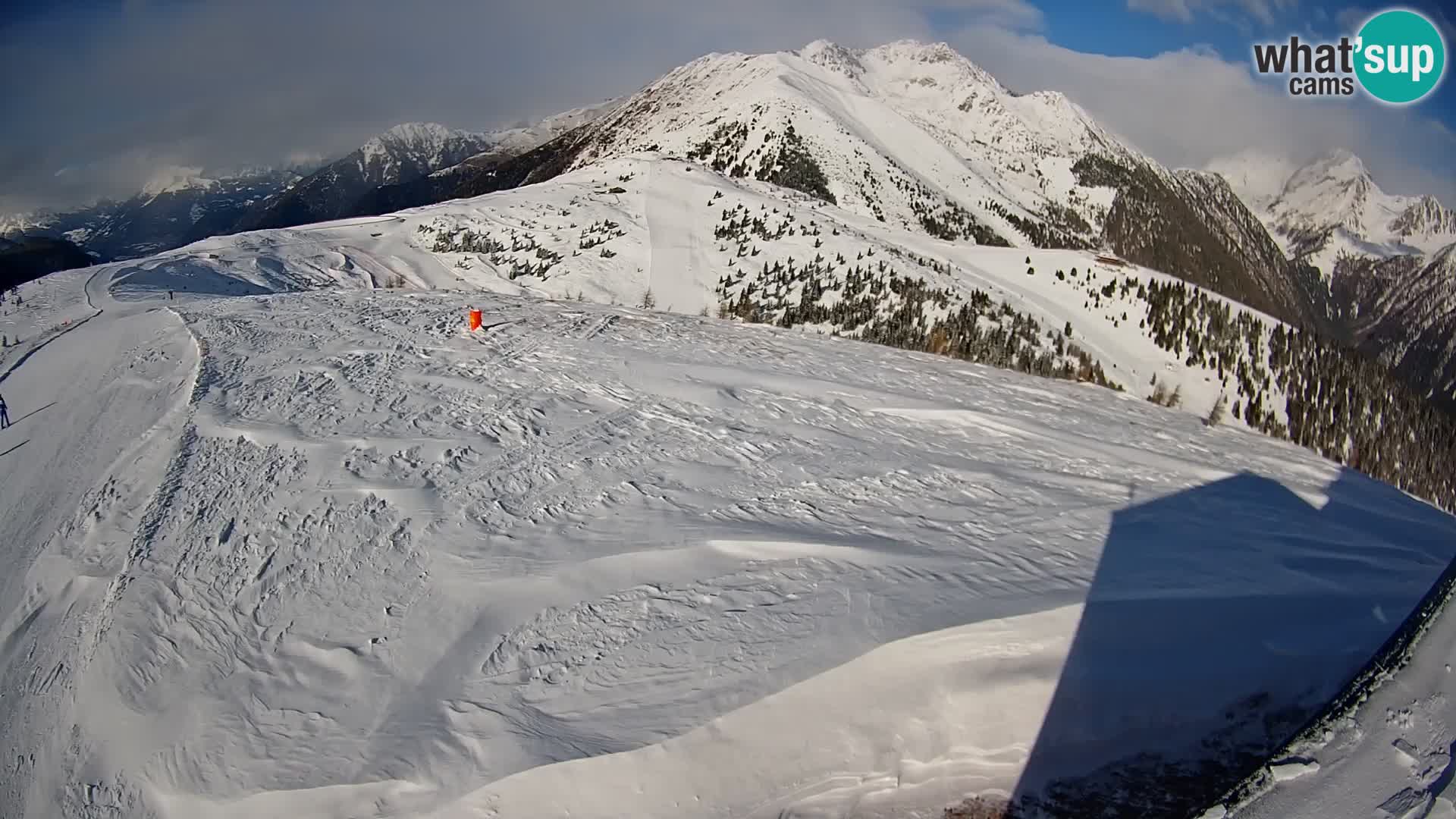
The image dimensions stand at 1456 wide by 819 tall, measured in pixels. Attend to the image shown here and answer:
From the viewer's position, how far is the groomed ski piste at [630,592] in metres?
5.01

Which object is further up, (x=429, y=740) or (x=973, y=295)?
(x=973, y=295)

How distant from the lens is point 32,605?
6.76m

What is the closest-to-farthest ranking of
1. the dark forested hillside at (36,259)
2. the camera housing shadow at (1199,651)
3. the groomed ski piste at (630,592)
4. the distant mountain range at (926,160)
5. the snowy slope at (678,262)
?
the groomed ski piste at (630,592) < the camera housing shadow at (1199,651) < the snowy slope at (678,262) < the distant mountain range at (926,160) < the dark forested hillside at (36,259)

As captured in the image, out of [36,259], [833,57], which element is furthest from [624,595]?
[833,57]

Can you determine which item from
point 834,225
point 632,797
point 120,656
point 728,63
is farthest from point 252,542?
point 728,63

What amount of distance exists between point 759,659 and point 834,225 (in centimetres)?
3051

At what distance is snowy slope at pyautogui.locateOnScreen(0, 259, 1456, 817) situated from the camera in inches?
198

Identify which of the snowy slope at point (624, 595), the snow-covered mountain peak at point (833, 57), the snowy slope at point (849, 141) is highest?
the snow-covered mountain peak at point (833, 57)

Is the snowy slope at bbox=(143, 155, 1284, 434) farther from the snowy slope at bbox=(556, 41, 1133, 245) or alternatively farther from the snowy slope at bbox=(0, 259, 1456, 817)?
the snowy slope at bbox=(556, 41, 1133, 245)

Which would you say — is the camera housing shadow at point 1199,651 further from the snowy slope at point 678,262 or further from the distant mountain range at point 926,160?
the distant mountain range at point 926,160

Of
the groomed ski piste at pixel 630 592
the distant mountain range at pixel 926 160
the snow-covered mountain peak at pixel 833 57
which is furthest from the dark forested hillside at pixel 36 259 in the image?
the snow-covered mountain peak at pixel 833 57

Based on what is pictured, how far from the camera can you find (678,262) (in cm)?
2866

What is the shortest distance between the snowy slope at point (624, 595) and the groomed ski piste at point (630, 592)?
0.03 meters

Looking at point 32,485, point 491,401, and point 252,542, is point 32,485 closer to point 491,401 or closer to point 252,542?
point 252,542
